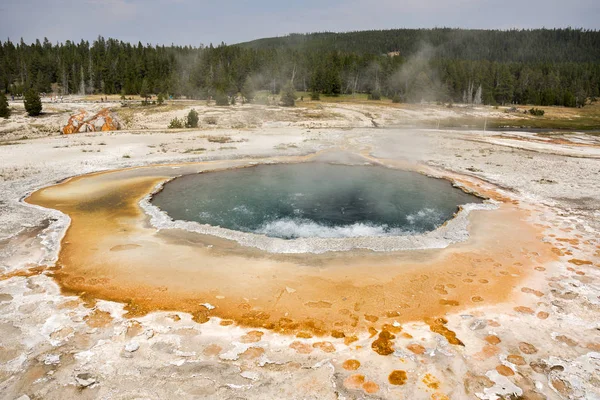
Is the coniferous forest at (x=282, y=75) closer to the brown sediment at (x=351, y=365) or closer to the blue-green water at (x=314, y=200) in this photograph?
the blue-green water at (x=314, y=200)

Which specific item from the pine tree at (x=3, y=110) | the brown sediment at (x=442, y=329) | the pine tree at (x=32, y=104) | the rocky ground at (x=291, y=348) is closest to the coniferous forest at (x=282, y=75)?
the pine tree at (x=32, y=104)

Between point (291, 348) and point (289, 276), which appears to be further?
point (289, 276)

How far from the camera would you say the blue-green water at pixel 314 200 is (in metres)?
11.5

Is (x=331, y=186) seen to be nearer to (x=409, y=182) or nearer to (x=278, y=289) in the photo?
(x=409, y=182)

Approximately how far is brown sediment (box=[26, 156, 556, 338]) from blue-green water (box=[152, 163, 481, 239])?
186 cm

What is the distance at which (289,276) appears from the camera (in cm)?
796

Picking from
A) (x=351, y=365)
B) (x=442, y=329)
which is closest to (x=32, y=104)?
(x=351, y=365)

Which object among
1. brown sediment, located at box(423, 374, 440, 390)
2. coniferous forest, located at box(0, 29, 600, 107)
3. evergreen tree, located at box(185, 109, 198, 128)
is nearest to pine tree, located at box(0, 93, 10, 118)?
evergreen tree, located at box(185, 109, 198, 128)

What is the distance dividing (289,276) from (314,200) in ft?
20.9

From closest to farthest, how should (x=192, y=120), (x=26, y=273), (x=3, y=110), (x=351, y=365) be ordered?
1. (x=351, y=365)
2. (x=26, y=273)
3. (x=192, y=120)
4. (x=3, y=110)

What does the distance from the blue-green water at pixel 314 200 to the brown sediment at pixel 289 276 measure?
1856mm

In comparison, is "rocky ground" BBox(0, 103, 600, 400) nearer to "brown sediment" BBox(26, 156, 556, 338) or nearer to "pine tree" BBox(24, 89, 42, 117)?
"brown sediment" BBox(26, 156, 556, 338)

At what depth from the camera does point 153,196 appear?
1409 centimetres

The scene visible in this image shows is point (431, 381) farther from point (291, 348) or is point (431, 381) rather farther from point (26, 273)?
point (26, 273)
